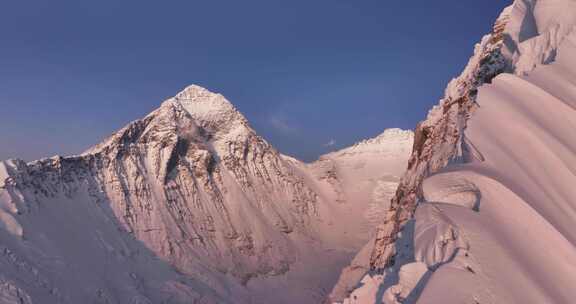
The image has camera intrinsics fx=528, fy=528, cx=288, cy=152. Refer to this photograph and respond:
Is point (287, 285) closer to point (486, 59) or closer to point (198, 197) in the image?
point (198, 197)

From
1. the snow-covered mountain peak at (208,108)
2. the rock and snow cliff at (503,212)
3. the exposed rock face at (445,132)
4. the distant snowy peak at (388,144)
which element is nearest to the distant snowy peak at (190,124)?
the snow-covered mountain peak at (208,108)

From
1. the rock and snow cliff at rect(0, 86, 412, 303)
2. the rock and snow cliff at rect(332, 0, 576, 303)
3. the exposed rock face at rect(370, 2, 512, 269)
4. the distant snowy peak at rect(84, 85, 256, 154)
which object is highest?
the distant snowy peak at rect(84, 85, 256, 154)

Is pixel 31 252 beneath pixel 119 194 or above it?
beneath

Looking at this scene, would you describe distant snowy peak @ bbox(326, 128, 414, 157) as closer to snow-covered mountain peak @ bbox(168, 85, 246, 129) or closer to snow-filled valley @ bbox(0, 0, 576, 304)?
snow-filled valley @ bbox(0, 0, 576, 304)

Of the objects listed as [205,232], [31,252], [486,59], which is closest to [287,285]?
[205,232]

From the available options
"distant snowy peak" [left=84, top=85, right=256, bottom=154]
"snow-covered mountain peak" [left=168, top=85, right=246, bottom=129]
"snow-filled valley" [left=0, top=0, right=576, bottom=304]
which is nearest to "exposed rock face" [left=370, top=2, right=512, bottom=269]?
"snow-filled valley" [left=0, top=0, right=576, bottom=304]

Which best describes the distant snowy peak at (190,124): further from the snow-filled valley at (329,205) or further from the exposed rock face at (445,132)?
the exposed rock face at (445,132)
